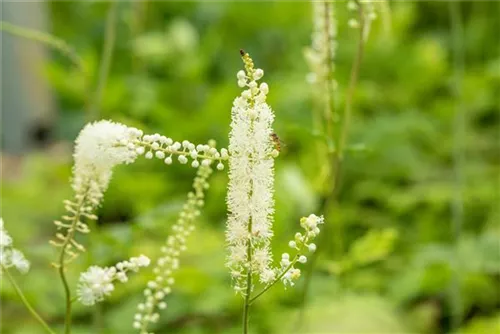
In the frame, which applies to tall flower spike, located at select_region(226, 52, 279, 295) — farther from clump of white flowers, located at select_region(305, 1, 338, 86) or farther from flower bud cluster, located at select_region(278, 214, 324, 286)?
clump of white flowers, located at select_region(305, 1, 338, 86)

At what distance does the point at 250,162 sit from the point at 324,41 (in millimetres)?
722

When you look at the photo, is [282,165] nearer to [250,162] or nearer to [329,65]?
[329,65]

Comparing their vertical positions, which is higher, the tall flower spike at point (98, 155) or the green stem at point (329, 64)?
the green stem at point (329, 64)

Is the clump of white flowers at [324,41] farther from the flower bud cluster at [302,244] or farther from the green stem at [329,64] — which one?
the flower bud cluster at [302,244]

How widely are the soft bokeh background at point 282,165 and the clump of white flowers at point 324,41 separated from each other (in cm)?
13

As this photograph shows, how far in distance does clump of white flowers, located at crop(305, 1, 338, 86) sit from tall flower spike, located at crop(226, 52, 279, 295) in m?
0.62

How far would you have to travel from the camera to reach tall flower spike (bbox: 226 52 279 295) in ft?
2.82

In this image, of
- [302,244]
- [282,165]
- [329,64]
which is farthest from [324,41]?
[282,165]

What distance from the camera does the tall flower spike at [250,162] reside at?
2.82ft

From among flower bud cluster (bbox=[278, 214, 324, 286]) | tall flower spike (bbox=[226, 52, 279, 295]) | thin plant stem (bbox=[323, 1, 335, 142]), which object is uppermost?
thin plant stem (bbox=[323, 1, 335, 142])

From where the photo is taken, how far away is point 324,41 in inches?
61.0

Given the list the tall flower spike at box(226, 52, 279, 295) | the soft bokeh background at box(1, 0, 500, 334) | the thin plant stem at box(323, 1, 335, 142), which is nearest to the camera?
the tall flower spike at box(226, 52, 279, 295)


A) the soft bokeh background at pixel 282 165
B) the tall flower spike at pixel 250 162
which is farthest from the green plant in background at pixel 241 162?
the soft bokeh background at pixel 282 165

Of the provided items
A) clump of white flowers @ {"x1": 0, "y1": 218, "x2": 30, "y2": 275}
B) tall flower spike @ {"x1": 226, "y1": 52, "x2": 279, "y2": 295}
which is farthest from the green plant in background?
clump of white flowers @ {"x1": 0, "y1": 218, "x2": 30, "y2": 275}
